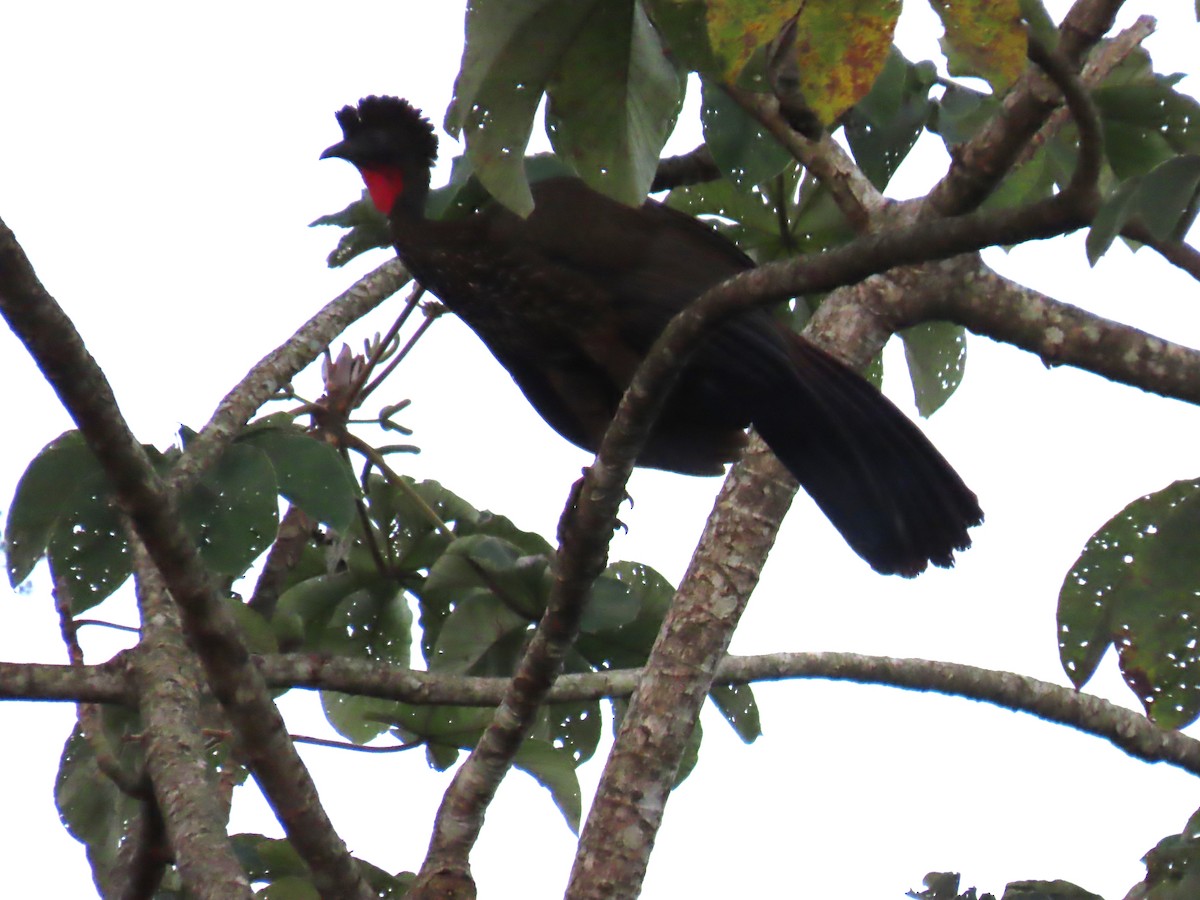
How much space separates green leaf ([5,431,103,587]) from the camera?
1.89 m

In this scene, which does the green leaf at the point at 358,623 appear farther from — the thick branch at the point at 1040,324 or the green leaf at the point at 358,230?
the thick branch at the point at 1040,324

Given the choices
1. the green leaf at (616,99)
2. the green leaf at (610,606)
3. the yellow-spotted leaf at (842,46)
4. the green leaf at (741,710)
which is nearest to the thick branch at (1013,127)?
the yellow-spotted leaf at (842,46)

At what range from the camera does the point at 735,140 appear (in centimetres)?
224

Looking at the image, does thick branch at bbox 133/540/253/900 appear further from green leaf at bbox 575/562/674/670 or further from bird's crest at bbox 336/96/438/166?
bird's crest at bbox 336/96/438/166

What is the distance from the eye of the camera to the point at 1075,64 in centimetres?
124

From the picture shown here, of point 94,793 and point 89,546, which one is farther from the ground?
point 89,546

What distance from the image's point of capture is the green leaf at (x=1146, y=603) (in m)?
1.55

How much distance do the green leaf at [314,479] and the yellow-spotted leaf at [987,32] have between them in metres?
1.26

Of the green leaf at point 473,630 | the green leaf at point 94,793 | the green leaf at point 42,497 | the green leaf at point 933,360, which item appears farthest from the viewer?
the green leaf at point 933,360

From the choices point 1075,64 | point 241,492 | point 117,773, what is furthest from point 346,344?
point 1075,64

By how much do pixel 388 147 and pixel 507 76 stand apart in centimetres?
196

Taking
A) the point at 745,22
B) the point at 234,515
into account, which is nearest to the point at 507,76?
the point at 745,22

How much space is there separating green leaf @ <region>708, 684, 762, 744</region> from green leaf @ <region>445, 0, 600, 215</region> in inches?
60.3

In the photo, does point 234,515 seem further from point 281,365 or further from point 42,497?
point 281,365
